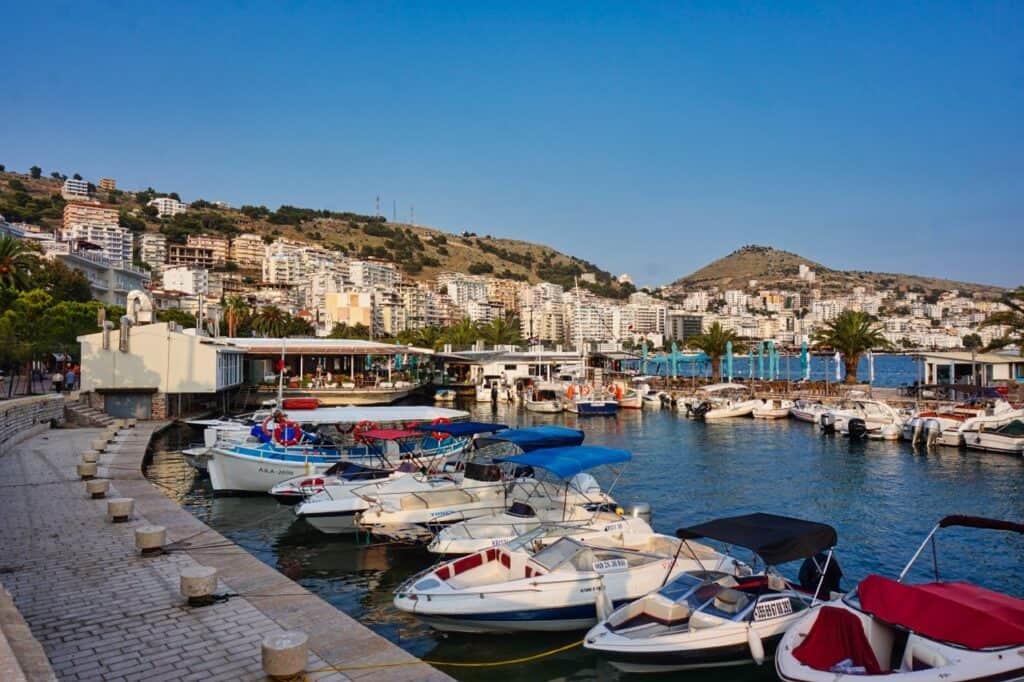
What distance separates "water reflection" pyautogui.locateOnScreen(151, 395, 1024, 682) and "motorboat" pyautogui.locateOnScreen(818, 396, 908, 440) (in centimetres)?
103

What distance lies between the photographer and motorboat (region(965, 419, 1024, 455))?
3622 cm

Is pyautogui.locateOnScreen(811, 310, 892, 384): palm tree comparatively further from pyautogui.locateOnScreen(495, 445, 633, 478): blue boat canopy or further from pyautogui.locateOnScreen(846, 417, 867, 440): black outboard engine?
pyautogui.locateOnScreen(495, 445, 633, 478): blue boat canopy

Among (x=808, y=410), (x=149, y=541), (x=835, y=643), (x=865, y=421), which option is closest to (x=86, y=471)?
(x=149, y=541)

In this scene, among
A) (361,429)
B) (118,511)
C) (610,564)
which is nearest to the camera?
(610,564)

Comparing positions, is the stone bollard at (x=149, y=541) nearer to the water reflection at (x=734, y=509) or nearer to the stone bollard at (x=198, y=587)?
the stone bollard at (x=198, y=587)

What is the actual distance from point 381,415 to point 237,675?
64.6 ft

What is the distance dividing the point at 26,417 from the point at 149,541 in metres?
25.7

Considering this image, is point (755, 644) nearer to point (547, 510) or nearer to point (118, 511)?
point (547, 510)

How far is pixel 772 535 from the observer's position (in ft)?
41.1

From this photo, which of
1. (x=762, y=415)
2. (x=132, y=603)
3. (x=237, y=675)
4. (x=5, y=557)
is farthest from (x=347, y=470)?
(x=762, y=415)

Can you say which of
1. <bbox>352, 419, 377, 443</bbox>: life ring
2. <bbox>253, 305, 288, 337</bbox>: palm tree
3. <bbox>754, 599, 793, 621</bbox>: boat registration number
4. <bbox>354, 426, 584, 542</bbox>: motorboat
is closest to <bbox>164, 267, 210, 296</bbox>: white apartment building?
<bbox>253, 305, 288, 337</bbox>: palm tree

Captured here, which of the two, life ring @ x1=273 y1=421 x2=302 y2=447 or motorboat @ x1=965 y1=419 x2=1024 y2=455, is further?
motorboat @ x1=965 y1=419 x2=1024 y2=455

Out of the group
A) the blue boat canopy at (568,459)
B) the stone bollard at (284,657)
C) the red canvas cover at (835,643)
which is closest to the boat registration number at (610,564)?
the blue boat canopy at (568,459)

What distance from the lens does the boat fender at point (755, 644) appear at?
11.2m
